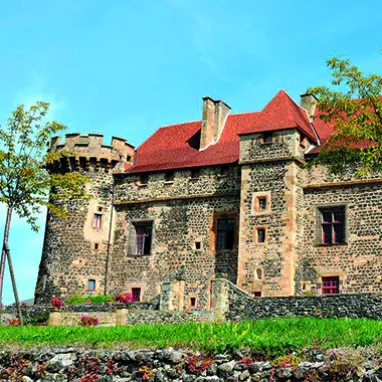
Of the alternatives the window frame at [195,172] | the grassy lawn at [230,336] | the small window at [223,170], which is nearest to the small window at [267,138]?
the small window at [223,170]

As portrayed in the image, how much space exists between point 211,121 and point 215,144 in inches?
48.5

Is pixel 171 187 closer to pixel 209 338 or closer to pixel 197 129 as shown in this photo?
pixel 197 129

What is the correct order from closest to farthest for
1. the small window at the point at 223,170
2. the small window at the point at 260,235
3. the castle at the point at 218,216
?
the castle at the point at 218,216, the small window at the point at 260,235, the small window at the point at 223,170

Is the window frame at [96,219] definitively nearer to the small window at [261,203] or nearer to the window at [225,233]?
the window at [225,233]

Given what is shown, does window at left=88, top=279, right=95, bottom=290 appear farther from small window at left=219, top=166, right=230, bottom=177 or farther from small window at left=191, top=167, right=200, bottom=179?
small window at left=219, top=166, right=230, bottom=177

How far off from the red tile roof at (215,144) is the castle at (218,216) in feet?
0.23

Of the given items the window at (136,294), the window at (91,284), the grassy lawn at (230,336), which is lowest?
the grassy lawn at (230,336)

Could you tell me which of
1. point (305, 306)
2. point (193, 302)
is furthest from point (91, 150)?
point (305, 306)

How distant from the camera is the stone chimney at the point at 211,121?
35.1 meters

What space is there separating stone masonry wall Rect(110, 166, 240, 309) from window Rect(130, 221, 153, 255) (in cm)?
23

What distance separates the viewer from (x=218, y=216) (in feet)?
107

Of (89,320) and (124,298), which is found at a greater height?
(124,298)

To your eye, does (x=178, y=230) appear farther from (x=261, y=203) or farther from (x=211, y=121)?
(x=211, y=121)

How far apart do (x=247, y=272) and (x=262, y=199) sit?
10.0ft
